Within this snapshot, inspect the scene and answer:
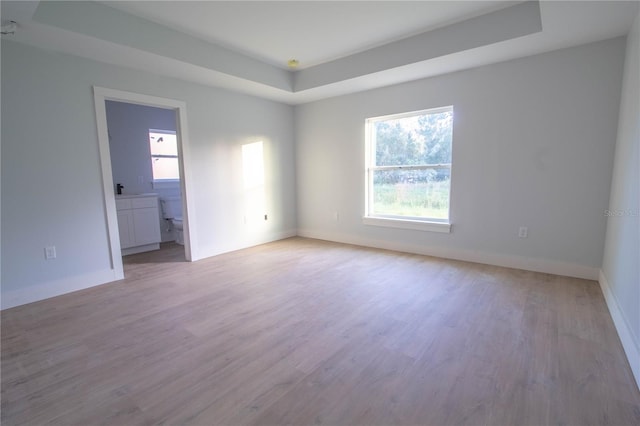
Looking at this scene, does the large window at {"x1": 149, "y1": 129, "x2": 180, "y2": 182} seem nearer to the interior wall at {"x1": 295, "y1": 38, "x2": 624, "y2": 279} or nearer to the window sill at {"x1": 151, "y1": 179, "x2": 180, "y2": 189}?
the window sill at {"x1": 151, "y1": 179, "x2": 180, "y2": 189}

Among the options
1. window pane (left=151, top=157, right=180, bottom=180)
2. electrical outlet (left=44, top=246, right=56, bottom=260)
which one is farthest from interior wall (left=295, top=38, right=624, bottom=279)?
electrical outlet (left=44, top=246, right=56, bottom=260)

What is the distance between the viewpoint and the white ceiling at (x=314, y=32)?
94.9 inches

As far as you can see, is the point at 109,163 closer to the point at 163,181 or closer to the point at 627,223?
the point at 163,181

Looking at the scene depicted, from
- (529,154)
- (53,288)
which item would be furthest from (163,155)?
(529,154)

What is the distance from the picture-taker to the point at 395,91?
160 inches

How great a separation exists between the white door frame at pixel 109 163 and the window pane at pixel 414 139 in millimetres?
2639

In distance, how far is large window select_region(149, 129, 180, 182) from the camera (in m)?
5.20

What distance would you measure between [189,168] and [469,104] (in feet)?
11.6

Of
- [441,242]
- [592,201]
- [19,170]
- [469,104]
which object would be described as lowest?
[441,242]

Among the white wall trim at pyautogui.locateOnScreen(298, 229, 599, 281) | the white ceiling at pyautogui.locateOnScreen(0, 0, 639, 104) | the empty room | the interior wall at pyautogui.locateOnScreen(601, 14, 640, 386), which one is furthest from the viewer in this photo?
the white wall trim at pyautogui.locateOnScreen(298, 229, 599, 281)

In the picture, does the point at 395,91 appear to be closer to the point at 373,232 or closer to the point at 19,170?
the point at 373,232

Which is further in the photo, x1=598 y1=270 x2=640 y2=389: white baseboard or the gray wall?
the gray wall

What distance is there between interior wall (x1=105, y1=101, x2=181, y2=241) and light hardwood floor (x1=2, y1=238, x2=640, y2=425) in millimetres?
2353

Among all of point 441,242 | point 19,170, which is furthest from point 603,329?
point 19,170
